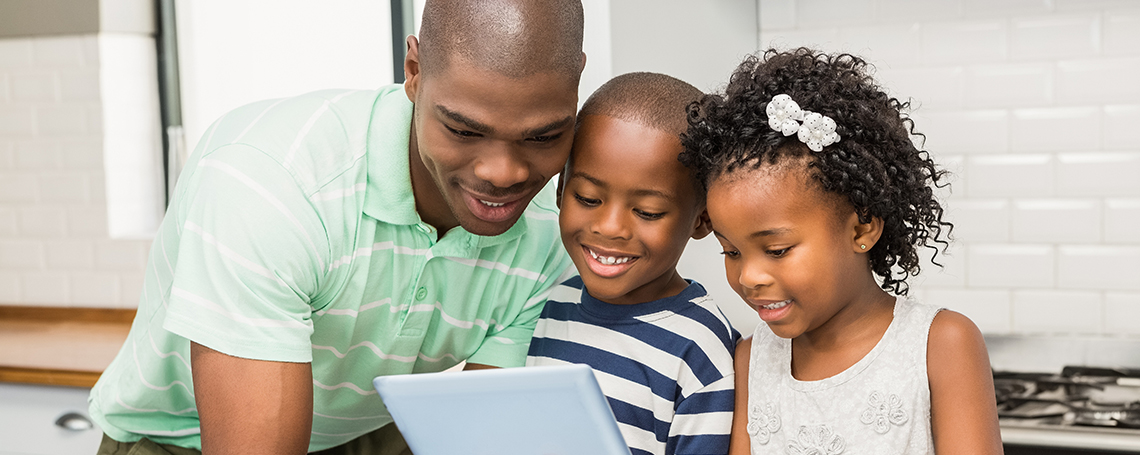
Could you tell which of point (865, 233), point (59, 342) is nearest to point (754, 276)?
point (865, 233)

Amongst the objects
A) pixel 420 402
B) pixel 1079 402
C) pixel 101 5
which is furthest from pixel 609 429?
pixel 101 5

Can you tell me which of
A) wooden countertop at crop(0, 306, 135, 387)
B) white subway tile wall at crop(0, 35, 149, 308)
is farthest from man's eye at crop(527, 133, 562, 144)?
white subway tile wall at crop(0, 35, 149, 308)

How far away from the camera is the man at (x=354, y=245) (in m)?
0.96

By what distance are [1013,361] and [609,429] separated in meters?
1.59

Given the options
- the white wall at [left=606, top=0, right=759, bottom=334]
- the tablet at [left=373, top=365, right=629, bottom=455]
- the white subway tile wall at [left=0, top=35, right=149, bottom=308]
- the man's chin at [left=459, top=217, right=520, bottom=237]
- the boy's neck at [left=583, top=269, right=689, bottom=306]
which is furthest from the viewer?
the white subway tile wall at [left=0, top=35, right=149, bottom=308]

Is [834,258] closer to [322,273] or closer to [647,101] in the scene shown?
[647,101]

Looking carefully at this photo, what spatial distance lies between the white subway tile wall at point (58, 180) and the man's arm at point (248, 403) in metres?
1.88

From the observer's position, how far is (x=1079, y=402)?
5.71 ft


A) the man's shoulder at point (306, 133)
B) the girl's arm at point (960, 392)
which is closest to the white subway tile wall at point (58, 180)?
the man's shoulder at point (306, 133)

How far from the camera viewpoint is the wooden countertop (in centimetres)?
208

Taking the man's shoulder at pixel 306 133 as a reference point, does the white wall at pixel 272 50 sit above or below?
above

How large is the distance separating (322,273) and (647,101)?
0.42m

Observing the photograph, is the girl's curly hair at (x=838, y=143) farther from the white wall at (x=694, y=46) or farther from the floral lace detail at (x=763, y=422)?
the white wall at (x=694, y=46)

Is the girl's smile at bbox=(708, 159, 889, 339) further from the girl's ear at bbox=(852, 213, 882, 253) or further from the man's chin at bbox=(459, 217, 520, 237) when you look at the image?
the man's chin at bbox=(459, 217, 520, 237)
